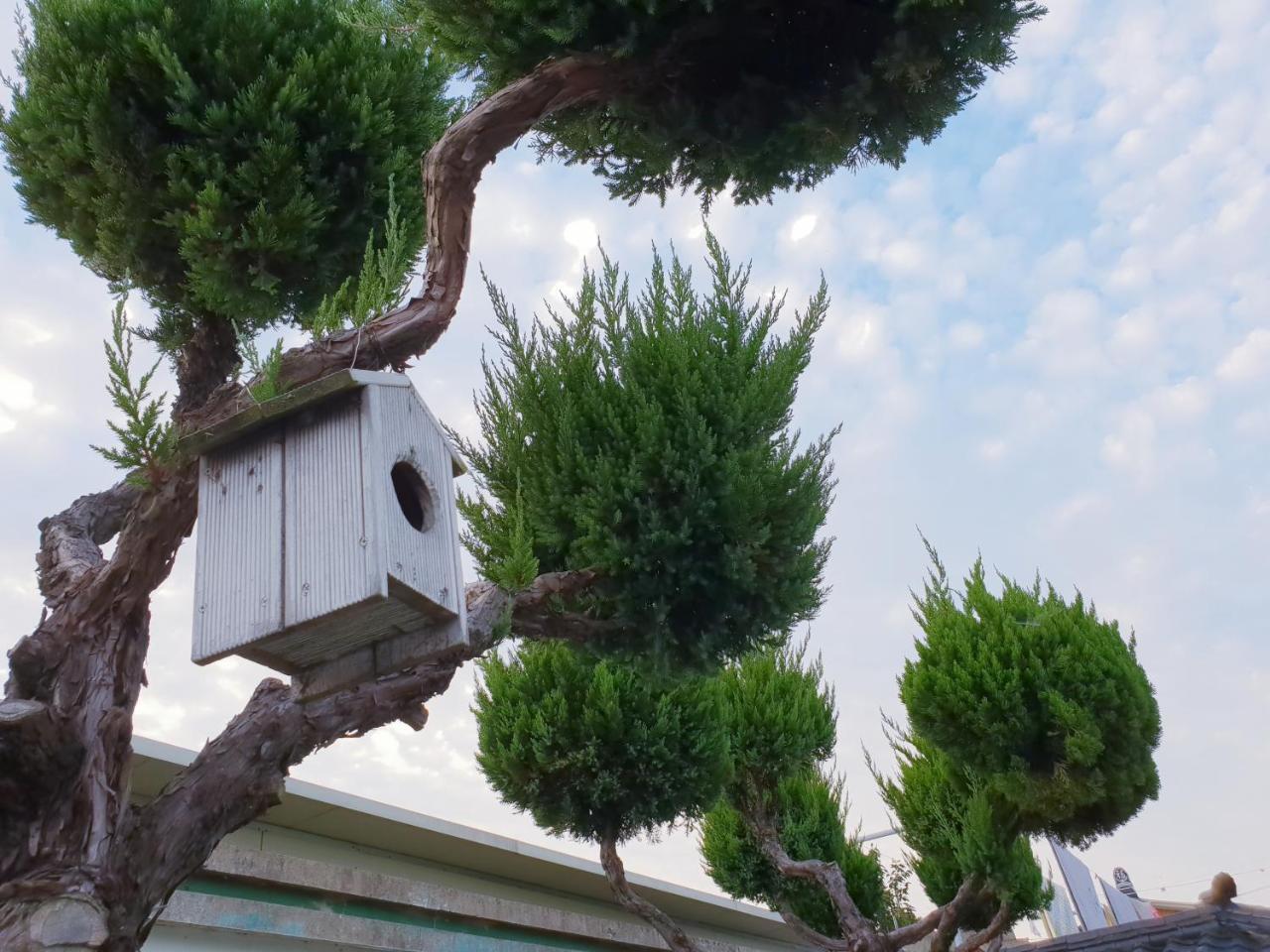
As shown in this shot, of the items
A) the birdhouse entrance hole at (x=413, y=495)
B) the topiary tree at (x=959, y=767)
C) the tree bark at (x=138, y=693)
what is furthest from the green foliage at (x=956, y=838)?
the birdhouse entrance hole at (x=413, y=495)

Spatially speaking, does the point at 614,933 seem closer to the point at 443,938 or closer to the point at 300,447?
the point at 443,938

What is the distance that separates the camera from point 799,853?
36.4 ft

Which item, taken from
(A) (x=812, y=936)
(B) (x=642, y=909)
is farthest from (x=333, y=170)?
(A) (x=812, y=936)

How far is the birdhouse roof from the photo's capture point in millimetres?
2859

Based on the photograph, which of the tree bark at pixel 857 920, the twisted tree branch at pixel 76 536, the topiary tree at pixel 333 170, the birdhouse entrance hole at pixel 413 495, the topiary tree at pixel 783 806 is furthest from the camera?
the topiary tree at pixel 783 806

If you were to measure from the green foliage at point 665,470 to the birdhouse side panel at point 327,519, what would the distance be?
1.56 metres

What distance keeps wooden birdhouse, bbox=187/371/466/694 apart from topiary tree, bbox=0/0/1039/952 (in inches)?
6.8

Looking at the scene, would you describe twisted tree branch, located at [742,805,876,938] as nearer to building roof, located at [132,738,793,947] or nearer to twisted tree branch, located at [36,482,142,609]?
building roof, located at [132,738,793,947]

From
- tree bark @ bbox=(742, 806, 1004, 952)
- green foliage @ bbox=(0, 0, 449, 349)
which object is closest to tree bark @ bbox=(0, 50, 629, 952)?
green foliage @ bbox=(0, 0, 449, 349)

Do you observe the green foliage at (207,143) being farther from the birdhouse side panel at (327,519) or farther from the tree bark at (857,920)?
the tree bark at (857,920)

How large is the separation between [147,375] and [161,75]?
1958mm

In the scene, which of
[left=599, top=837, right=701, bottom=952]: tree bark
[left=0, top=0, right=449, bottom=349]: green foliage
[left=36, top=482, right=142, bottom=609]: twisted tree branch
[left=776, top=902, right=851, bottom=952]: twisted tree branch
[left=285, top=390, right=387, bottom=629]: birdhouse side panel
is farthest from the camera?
[left=776, top=902, right=851, bottom=952]: twisted tree branch

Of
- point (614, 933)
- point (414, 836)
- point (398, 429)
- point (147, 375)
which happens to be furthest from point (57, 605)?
point (614, 933)

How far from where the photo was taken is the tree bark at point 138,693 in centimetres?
277
